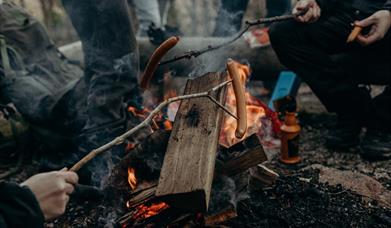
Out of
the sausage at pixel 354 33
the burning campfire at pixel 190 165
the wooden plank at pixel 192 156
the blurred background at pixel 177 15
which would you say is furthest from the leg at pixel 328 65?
the blurred background at pixel 177 15

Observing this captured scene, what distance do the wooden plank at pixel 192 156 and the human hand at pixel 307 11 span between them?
124cm

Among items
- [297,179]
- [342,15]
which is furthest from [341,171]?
[342,15]

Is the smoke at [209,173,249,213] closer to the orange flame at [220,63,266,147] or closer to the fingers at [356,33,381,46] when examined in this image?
the orange flame at [220,63,266,147]

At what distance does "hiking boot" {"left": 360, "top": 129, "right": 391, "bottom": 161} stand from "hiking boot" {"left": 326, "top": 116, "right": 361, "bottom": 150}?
0.11 metres

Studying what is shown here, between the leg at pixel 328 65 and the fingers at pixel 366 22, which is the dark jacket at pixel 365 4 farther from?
the fingers at pixel 366 22

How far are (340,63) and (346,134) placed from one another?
73 cm

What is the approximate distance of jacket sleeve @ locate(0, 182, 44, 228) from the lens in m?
1.81

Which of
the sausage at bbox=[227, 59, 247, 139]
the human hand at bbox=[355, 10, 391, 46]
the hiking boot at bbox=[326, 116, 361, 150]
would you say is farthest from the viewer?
the hiking boot at bbox=[326, 116, 361, 150]

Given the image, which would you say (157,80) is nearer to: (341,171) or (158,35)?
(158,35)

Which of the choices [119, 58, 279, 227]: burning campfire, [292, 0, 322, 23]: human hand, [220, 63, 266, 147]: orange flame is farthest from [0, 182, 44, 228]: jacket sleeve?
[292, 0, 322, 23]: human hand

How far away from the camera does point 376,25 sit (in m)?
3.54

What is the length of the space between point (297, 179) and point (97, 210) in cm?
163

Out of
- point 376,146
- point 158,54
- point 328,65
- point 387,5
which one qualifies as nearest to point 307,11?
point 328,65

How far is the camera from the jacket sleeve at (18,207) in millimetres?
1814
